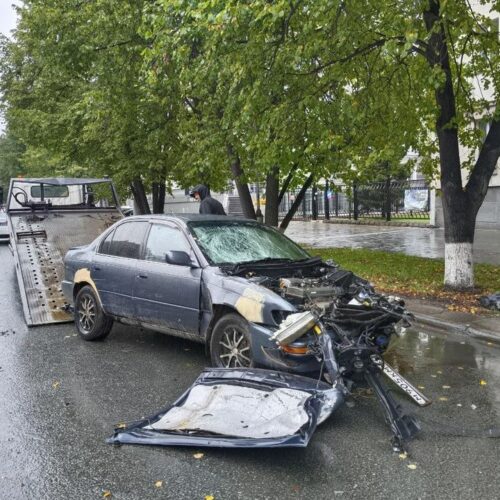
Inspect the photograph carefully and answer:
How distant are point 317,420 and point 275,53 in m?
5.95

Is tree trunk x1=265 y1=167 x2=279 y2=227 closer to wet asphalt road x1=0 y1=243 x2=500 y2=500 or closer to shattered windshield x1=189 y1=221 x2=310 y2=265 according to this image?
shattered windshield x1=189 y1=221 x2=310 y2=265

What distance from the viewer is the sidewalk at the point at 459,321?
7152mm

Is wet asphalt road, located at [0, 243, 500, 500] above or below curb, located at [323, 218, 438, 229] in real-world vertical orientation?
below

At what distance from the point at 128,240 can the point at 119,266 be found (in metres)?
0.35

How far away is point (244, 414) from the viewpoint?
4.14 metres

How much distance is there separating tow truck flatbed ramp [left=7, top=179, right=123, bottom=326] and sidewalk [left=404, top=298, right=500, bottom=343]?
515 cm

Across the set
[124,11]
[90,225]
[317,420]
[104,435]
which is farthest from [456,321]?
[124,11]

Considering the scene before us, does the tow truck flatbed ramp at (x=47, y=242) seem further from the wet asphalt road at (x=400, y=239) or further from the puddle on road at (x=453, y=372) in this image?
the wet asphalt road at (x=400, y=239)

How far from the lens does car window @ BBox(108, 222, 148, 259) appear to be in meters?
6.66

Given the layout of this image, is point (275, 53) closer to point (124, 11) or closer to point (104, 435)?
point (124, 11)

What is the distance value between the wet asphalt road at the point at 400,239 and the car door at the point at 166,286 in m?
8.95

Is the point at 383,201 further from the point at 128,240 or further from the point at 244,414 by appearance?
the point at 244,414

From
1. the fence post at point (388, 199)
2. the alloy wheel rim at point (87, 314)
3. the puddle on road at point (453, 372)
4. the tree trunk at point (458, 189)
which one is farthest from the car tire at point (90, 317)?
the fence post at point (388, 199)

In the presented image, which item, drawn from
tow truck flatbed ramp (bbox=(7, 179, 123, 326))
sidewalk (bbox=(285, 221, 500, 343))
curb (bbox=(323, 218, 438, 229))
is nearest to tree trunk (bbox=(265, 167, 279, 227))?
sidewalk (bbox=(285, 221, 500, 343))
